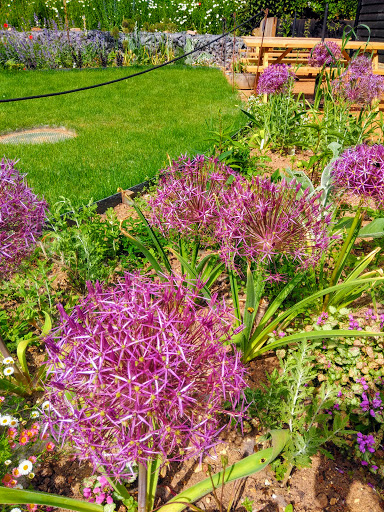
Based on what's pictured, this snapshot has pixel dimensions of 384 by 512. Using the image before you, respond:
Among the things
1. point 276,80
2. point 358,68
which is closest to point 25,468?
point 276,80

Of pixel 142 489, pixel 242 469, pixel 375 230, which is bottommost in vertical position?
pixel 142 489

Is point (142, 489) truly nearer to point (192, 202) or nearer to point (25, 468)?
point (25, 468)

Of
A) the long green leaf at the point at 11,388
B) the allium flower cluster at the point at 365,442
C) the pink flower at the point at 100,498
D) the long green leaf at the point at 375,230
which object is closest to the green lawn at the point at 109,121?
the long green leaf at the point at 11,388

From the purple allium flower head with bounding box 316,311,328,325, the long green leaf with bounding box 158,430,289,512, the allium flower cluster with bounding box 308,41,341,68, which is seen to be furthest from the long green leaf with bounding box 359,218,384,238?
the allium flower cluster with bounding box 308,41,341,68

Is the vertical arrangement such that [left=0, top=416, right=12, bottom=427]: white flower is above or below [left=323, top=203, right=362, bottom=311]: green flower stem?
below

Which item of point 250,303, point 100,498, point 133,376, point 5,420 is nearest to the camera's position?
point 133,376

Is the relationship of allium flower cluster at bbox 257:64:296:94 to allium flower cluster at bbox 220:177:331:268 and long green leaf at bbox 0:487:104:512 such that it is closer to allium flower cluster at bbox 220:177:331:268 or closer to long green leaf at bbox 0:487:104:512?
allium flower cluster at bbox 220:177:331:268

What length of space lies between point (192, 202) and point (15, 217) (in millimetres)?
908

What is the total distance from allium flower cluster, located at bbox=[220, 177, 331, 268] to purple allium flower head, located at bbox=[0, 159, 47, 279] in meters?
0.93

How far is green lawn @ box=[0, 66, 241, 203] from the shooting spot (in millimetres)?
4609

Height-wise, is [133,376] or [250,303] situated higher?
[133,376]

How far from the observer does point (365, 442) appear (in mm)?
1751

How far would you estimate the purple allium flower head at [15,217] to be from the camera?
1.70 metres

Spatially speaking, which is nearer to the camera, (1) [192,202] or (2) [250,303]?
(2) [250,303]
